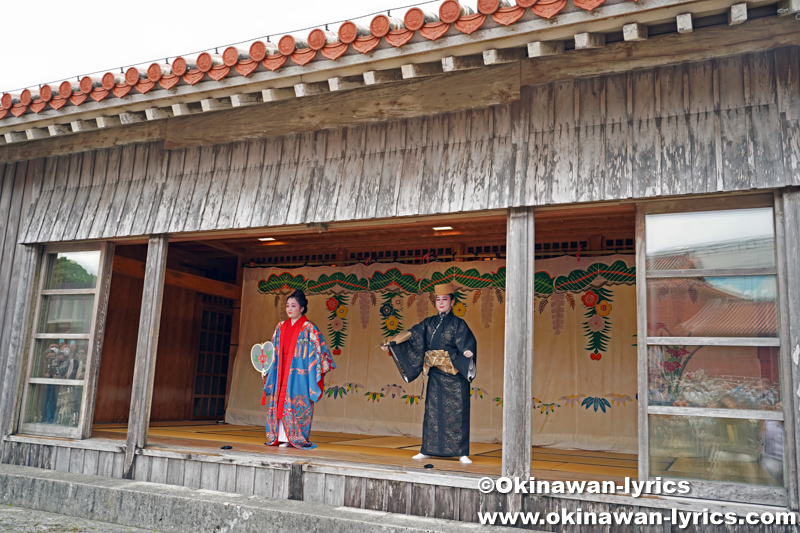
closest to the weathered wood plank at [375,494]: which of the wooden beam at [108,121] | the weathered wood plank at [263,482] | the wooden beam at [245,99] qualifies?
the weathered wood plank at [263,482]

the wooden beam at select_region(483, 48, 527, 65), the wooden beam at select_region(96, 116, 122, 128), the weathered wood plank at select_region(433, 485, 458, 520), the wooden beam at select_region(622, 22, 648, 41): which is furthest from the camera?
the wooden beam at select_region(96, 116, 122, 128)

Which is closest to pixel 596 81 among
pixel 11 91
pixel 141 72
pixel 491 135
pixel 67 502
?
pixel 491 135

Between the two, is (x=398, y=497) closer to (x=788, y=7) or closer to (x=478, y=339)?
(x=788, y=7)

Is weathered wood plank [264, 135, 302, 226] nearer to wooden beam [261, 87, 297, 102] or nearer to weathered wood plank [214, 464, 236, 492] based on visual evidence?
wooden beam [261, 87, 297, 102]

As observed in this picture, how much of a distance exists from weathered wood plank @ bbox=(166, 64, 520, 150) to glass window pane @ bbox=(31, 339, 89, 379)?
1992mm

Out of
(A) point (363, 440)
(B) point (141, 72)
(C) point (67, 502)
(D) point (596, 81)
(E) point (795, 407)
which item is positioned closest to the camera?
(E) point (795, 407)

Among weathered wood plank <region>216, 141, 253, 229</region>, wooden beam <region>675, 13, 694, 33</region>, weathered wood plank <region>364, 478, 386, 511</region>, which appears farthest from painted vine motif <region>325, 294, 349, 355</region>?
wooden beam <region>675, 13, 694, 33</region>

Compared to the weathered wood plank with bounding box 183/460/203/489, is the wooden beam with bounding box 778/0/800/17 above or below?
above

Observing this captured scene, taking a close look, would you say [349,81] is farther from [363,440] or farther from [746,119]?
[363,440]

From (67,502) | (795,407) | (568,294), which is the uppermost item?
(568,294)

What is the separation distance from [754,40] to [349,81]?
239 cm

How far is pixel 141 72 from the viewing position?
4.68 meters

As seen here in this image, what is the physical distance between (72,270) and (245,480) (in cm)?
271

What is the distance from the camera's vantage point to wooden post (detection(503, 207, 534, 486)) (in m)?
4.05
